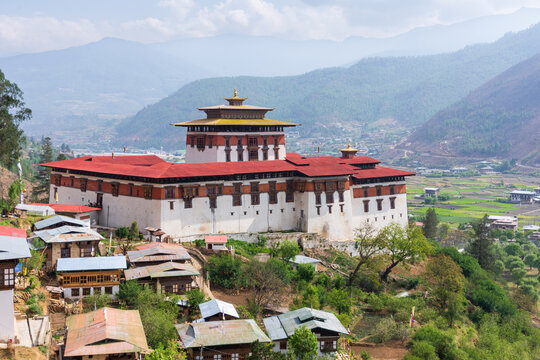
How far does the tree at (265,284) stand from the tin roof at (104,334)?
633 inches

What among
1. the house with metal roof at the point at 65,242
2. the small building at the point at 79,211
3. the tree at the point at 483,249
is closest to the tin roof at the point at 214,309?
the house with metal roof at the point at 65,242

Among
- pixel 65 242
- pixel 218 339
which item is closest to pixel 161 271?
pixel 65 242

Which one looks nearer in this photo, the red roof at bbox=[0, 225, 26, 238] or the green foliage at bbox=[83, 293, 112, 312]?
the red roof at bbox=[0, 225, 26, 238]

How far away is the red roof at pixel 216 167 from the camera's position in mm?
62188

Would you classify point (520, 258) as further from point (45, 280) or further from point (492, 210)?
point (45, 280)

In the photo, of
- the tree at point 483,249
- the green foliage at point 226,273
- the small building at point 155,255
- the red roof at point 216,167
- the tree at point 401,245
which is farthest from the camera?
the tree at point 483,249

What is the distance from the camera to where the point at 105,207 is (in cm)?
6397

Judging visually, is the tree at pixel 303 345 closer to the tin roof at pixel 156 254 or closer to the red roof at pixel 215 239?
the tin roof at pixel 156 254

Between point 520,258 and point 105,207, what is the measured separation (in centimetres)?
7899

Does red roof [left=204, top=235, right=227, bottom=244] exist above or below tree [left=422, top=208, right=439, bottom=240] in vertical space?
above

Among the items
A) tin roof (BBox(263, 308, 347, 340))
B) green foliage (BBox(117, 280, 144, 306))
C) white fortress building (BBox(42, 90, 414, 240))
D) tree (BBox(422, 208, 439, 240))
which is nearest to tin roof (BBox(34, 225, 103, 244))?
green foliage (BBox(117, 280, 144, 306))

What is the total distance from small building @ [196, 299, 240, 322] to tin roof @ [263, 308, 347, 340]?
2.90 m

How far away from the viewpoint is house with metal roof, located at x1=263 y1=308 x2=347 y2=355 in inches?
1721

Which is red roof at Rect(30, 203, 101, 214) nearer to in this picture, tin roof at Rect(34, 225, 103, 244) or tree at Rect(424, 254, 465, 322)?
tin roof at Rect(34, 225, 103, 244)
